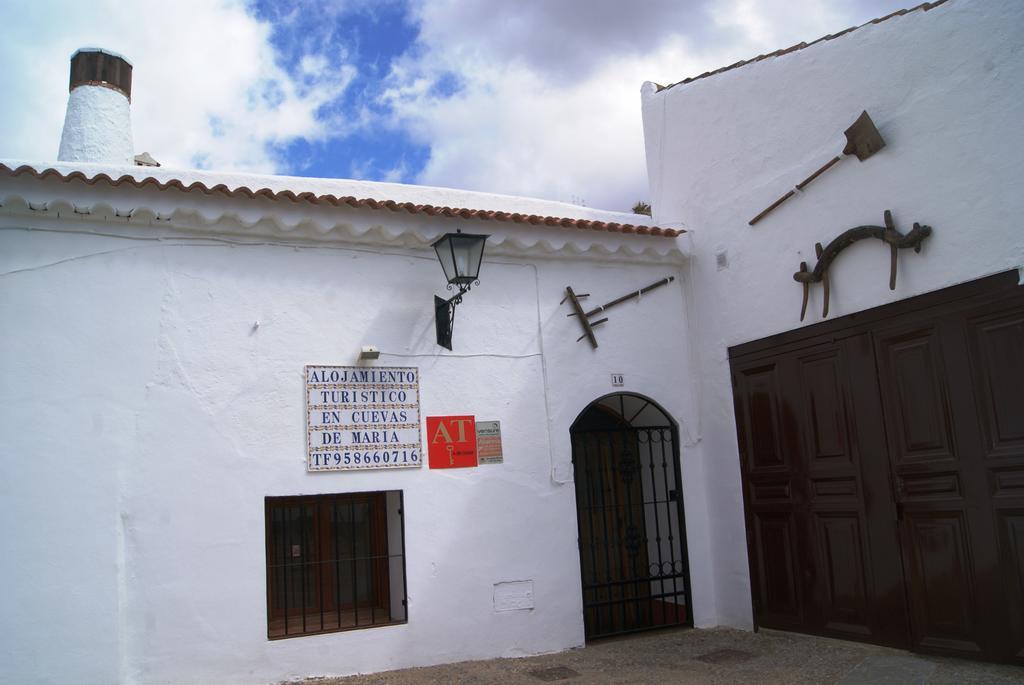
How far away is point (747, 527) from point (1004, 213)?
11.3 feet

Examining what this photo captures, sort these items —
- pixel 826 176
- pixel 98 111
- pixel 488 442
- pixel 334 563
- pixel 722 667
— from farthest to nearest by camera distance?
pixel 98 111 < pixel 488 442 < pixel 826 176 < pixel 334 563 < pixel 722 667

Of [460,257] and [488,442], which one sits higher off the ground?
[460,257]

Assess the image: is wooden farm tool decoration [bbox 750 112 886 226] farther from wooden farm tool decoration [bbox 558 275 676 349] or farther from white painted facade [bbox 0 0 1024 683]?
wooden farm tool decoration [bbox 558 275 676 349]

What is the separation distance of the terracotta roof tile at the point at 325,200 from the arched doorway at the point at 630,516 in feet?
5.37

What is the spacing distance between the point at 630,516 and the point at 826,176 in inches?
138

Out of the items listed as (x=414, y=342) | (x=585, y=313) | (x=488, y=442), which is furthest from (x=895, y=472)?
(x=414, y=342)

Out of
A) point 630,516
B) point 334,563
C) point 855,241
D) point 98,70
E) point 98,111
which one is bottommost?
point 334,563

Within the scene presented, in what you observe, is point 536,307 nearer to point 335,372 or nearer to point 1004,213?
point 335,372

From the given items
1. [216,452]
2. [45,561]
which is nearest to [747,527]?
[216,452]

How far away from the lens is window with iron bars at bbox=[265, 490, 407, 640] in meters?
6.31

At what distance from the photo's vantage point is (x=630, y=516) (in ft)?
25.2

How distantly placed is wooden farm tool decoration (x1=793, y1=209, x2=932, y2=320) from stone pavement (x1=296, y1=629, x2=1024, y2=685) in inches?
106

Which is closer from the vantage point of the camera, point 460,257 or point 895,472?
point 895,472

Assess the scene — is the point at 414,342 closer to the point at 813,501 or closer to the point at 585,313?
the point at 585,313
